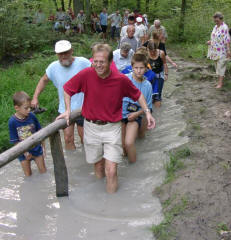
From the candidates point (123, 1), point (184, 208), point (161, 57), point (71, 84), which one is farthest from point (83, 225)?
point (123, 1)

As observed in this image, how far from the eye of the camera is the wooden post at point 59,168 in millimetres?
4105

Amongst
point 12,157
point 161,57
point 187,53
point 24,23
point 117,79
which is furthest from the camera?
point 187,53

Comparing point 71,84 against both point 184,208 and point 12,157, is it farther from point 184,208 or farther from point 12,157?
point 184,208

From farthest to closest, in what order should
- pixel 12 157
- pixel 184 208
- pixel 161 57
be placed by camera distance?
1. pixel 161 57
2. pixel 184 208
3. pixel 12 157

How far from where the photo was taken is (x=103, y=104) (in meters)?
3.98

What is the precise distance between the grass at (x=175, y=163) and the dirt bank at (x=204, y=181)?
3.1 inches

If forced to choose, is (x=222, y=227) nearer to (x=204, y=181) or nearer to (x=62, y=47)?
(x=204, y=181)

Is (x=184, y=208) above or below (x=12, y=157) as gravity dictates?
below

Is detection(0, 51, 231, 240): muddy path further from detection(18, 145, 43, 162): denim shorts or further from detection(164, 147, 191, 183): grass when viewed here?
detection(18, 145, 43, 162): denim shorts

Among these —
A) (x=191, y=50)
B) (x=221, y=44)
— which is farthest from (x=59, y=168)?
(x=191, y=50)

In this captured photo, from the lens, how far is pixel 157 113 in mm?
7523

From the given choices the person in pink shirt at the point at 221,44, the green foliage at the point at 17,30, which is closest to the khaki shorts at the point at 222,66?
the person in pink shirt at the point at 221,44

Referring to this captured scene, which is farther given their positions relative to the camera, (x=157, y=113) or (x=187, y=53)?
(x=187, y=53)

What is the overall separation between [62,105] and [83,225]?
2225mm
